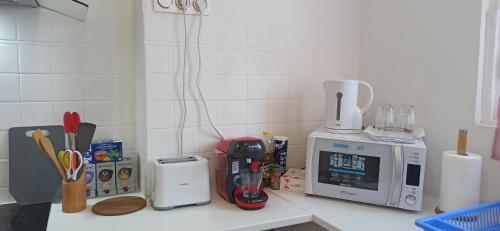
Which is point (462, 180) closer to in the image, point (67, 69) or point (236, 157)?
point (236, 157)

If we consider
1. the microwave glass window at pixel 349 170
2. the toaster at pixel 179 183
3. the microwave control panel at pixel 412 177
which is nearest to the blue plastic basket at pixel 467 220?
the microwave control panel at pixel 412 177

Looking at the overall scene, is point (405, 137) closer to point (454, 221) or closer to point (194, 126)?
point (454, 221)

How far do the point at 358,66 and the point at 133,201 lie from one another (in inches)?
52.9

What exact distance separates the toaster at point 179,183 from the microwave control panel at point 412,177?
0.76 metres

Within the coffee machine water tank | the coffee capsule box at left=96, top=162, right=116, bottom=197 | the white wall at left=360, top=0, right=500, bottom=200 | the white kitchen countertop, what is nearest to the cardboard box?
the coffee capsule box at left=96, top=162, right=116, bottom=197

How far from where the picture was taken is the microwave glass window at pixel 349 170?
147 cm

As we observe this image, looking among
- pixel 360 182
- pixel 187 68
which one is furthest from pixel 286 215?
pixel 187 68

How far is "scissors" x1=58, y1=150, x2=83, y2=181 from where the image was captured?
1340 mm

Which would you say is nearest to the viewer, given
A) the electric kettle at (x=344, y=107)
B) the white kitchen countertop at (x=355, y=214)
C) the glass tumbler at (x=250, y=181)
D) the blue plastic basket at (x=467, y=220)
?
the blue plastic basket at (x=467, y=220)

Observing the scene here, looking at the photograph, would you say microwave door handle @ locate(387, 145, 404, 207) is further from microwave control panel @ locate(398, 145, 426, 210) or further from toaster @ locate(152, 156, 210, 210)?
toaster @ locate(152, 156, 210, 210)

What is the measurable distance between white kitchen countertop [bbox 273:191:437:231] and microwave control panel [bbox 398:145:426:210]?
46 millimetres

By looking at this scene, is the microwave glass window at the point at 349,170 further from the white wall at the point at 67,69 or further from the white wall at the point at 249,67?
the white wall at the point at 67,69

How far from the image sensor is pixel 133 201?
1.49m

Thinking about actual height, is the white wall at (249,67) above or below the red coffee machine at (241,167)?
above
